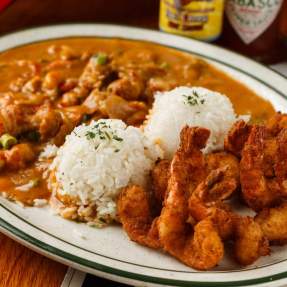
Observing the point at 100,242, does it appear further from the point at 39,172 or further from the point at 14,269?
the point at 39,172

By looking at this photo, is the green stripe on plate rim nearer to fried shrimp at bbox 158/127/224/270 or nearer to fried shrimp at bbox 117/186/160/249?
fried shrimp at bbox 158/127/224/270

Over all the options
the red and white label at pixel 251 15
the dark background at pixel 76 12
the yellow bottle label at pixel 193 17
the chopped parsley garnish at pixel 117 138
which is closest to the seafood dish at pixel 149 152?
the chopped parsley garnish at pixel 117 138

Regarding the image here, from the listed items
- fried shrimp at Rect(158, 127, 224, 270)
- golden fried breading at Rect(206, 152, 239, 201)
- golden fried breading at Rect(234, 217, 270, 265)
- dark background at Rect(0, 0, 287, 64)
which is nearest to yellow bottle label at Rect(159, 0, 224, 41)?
dark background at Rect(0, 0, 287, 64)

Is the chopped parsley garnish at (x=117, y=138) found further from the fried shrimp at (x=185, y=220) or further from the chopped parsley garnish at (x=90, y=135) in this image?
the fried shrimp at (x=185, y=220)

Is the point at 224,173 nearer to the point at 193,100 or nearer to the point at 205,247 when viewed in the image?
the point at 205,247

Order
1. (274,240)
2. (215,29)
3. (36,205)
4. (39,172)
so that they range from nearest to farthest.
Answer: (274,240), (36,205), (39,172), (215,29)

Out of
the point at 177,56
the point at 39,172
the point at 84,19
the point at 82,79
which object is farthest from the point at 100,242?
the point at 84,19
